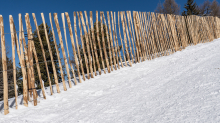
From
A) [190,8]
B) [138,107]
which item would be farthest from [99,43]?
[190,8]

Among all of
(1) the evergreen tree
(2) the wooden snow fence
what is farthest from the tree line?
(2) the wooden snow fence

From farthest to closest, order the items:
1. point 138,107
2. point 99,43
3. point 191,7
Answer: point 191,7 → point 99,43 → point 138,107

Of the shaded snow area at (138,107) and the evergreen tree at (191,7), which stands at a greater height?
the evergreen tree at (191,7)

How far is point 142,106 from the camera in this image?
7.48ft

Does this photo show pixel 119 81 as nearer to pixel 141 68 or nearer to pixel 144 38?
pixel 141 68

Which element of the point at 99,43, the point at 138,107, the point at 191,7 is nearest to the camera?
the point at 138,107

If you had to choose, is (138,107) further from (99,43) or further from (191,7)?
(191,7)

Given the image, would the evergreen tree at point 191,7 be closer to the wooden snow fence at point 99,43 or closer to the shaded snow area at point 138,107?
the wooden snow fence at point 99,43

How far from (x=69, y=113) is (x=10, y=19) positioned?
7.33 feet

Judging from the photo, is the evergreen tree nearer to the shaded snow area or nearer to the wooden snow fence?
the wooden snow fence

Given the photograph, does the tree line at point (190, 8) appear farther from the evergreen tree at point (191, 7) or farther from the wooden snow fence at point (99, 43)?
the wooden snow fence at point (99, 43)

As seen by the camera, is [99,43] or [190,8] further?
[190,8]

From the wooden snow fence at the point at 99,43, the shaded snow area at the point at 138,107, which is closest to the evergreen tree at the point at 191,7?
the wooden snow fence at the point at 99,43

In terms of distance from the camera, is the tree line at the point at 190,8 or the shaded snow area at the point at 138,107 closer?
the shaded snow area at the point at 138,107
